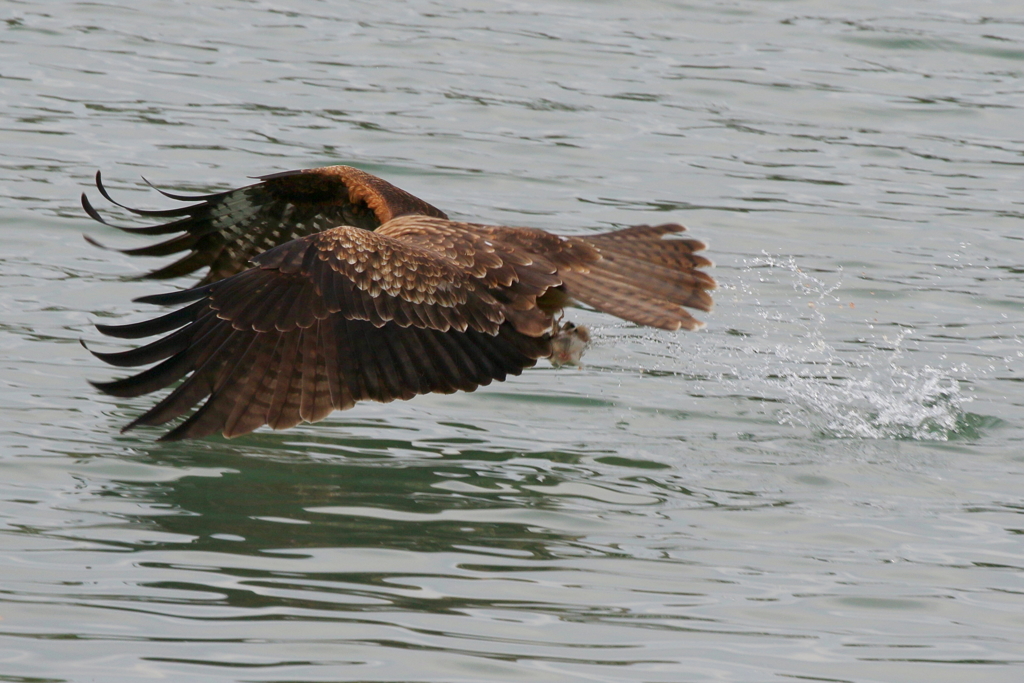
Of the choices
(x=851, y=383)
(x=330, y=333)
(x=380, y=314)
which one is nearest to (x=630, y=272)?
(x=380, y=314)

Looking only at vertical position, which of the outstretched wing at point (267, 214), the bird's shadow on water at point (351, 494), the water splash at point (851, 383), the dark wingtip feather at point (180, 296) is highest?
the outstretched wing at point (267, 214)

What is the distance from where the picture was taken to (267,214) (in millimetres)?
7453

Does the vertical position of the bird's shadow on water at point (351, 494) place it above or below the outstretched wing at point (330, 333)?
below

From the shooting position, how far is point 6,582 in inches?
183

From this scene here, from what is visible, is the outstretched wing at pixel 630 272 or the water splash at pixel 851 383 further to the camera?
the water splash at pixel 851 383

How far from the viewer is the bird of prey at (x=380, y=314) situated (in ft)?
18.0

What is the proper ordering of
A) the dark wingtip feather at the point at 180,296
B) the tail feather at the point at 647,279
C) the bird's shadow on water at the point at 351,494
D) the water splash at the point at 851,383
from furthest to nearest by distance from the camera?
the water splash at the point at 851,383 < the tail feather at the point at 647,279 < the dark wingtip feather at the point at 180,296 < the bird's shadow on water at the point at 351,494

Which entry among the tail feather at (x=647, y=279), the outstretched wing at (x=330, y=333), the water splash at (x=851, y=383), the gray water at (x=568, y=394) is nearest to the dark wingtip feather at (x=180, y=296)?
the outstretched wing at (x=330, y=333)

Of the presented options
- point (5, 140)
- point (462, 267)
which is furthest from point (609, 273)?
point (5, 140)

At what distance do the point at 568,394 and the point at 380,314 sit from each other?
1.73 metres

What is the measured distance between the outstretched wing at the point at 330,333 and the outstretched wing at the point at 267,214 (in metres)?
1.27

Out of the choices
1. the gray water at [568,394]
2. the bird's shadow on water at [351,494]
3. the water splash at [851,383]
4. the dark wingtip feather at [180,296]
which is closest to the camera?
the gray water at [568,394]

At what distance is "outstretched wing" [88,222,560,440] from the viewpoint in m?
5.48

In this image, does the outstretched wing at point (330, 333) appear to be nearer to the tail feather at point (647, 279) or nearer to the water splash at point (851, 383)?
the tail feather at point (647, 279)
